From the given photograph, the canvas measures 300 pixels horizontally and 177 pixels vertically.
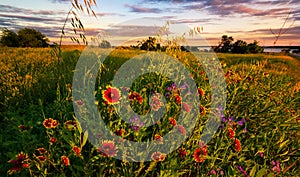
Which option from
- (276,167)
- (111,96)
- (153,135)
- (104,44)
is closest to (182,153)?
(153,135)

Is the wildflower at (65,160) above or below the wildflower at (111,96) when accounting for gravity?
below

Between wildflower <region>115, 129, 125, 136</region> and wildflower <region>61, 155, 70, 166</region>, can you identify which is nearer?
wildflower <region>61, 155, 70, 166</region>

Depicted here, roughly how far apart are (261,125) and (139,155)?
6.14 feet

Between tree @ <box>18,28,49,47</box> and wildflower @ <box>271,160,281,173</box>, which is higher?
tree @ <box>18,28,49,47</box>

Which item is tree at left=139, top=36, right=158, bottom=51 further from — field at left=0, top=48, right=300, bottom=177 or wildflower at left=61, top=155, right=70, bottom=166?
wildflower at left=61, top=155, right=70, bottom=166

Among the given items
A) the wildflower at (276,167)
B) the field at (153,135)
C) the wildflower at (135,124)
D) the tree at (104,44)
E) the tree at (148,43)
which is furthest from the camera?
the tree at (148,43)

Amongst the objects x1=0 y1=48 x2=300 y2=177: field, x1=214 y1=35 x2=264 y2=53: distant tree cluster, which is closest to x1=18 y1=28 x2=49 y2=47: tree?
x1=214 y1=35 x2=264 y2=53: distant tree cluster

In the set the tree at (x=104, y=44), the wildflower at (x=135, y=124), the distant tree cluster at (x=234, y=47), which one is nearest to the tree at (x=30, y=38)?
the distant tree cluster at (x=234, y=47)

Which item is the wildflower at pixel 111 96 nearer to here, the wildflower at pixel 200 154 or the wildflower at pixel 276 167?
the wildflower at pixel 200 154

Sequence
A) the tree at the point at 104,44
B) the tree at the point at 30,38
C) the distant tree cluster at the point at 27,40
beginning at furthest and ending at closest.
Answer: the tree at the point at 30,38
the distant tree cluster at the point at 27,40
the tree at the point at 104,44

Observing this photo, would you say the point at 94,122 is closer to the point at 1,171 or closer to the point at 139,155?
the point at 139,155

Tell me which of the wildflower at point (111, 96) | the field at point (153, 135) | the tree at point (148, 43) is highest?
the tree at point (148, 43)

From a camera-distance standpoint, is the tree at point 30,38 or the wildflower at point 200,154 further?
the tree at point 30,38

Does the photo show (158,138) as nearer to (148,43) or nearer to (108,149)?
(108,149)
